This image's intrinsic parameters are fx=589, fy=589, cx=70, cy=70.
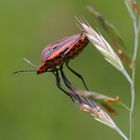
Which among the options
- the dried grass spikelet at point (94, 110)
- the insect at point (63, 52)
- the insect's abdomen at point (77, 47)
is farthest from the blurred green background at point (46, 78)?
the dried grass spikelet at point (94, 110)

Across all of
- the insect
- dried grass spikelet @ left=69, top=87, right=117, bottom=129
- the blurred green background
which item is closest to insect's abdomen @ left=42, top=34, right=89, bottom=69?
the insect

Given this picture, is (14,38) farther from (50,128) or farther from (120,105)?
(120,105)

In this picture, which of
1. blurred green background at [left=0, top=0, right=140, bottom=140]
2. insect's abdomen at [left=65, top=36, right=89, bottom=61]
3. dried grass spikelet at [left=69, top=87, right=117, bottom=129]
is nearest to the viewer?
dried grass spikelet at [left=69, top=87, right=117, bottom=129]

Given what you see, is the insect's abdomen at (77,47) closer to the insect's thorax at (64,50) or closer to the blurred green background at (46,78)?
the insect's thorax at (64,50)

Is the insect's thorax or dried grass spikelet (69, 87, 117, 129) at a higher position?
the insect's thorax

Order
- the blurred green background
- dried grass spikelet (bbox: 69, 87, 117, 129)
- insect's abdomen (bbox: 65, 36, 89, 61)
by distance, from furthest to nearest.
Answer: the blurred green background, insect's abdomen (bbox: 65, 36, 89, 61), dried grass spikelet (bbox: 69, 87, 117, 129)

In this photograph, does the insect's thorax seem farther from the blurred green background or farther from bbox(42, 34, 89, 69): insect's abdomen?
the blurred green background

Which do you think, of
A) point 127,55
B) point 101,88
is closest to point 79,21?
point 127,55
